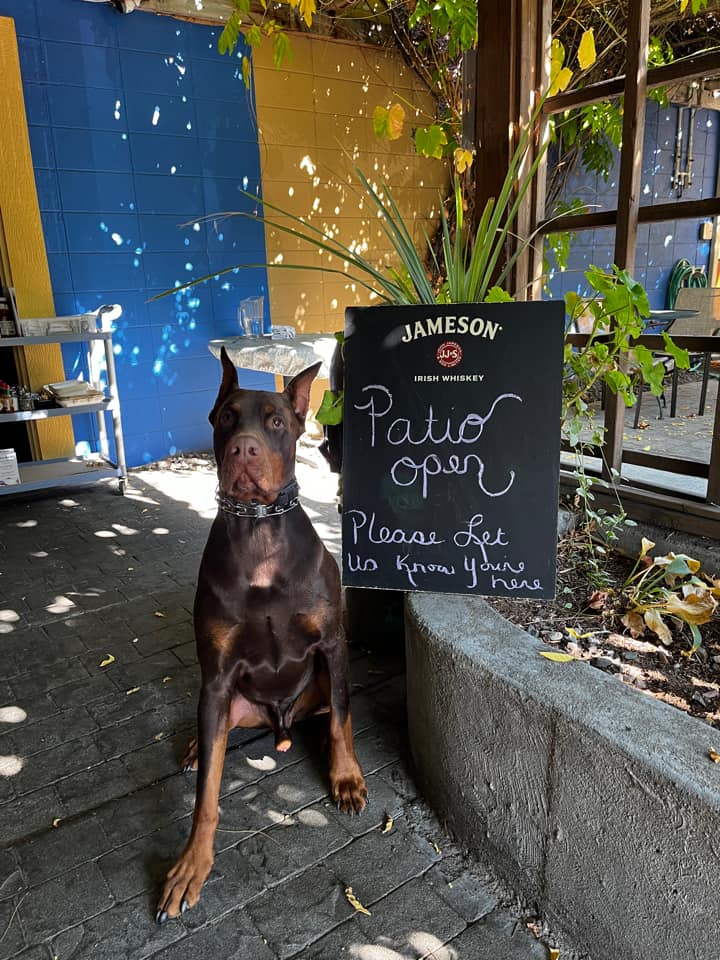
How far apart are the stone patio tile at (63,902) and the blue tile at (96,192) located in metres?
4.59

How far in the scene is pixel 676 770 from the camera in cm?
126

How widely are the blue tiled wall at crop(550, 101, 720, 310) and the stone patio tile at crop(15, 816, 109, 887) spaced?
21.7 ft

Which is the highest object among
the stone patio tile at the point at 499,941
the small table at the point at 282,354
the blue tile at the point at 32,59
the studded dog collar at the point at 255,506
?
the blue tile at the point at 32,59

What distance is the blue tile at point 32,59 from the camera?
184 inches

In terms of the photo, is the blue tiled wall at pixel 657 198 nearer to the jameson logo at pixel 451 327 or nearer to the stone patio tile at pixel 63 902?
the jameson logo at pixel 451 327

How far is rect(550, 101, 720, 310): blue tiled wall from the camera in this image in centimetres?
746

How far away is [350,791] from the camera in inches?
78.5

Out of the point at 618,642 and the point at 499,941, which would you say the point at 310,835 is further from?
the point at 618,642

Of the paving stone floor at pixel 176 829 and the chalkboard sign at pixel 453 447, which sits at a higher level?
the chalkboard sign at pixel 453 447

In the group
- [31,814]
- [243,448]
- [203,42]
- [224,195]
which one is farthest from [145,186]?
[31,814]

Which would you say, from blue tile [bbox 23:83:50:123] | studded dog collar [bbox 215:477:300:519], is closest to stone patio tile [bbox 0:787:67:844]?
studded dog collar [bbox 215:477:300:519]

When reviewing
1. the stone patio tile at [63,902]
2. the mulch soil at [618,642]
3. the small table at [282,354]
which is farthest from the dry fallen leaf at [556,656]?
the small table at [282,354]

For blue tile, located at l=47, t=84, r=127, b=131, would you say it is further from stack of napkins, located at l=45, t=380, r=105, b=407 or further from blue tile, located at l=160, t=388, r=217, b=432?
blue tile, located at l=160, t=388, r=217, b=432

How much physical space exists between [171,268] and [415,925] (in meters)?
5.01
